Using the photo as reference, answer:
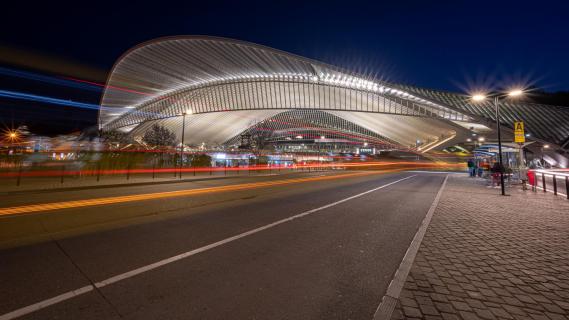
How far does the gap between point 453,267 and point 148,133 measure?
67859 mm

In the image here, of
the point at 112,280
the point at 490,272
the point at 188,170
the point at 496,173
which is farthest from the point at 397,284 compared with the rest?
the point at 188,170

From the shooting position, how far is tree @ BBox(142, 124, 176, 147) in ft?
195

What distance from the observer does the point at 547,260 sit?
430 centimetres

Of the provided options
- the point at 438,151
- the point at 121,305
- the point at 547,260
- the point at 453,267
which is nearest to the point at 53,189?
the point at 121,305

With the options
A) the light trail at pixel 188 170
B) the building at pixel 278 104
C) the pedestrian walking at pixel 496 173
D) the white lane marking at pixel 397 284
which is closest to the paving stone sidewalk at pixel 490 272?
the white lane marking at pixel 397 284

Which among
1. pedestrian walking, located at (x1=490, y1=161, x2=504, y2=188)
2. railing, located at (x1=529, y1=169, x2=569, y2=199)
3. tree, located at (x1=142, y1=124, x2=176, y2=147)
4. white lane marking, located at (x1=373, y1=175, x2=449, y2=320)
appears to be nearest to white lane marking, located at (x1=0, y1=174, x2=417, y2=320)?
white lane marking, located at (x1=373, y1=175, x2=449, y2=320)

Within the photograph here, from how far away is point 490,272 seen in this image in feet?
12.6

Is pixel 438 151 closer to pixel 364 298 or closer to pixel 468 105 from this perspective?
pixel 468 105

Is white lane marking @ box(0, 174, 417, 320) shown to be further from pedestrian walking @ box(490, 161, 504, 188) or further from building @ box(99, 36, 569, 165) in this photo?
building @ box(99, 36, 569, 165)

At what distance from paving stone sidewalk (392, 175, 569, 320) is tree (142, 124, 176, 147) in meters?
62.8

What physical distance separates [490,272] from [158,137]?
65.3 metres

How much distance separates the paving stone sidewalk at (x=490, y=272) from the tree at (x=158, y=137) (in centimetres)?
6282

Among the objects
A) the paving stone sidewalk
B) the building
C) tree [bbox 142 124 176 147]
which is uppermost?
the building

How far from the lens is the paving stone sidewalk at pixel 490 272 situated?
279 centimetres
